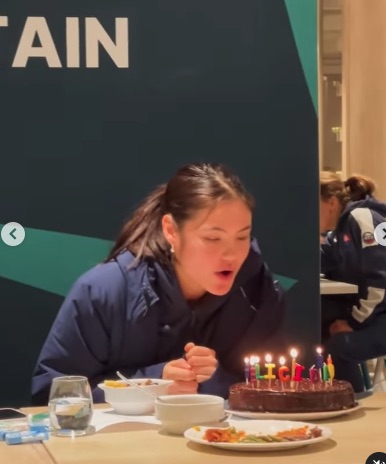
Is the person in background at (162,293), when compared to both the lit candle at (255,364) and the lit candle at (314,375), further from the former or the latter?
the lit candle at (314,375)

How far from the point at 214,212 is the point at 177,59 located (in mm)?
706

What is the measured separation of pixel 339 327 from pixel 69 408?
2.52 m

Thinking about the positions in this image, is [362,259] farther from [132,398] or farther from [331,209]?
[132,398]

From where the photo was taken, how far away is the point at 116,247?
2.74 m

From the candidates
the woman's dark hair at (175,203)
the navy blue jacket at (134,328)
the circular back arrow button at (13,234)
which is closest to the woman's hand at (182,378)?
the navy blue jacket at (134,328)

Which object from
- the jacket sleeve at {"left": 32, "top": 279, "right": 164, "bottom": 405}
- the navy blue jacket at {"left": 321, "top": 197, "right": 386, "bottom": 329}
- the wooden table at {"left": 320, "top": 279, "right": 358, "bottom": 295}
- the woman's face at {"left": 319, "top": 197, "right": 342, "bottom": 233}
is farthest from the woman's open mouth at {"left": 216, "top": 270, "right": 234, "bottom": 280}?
the woman's face at {"left": 319, "top": 197, "right": 342, "bottom": 233}

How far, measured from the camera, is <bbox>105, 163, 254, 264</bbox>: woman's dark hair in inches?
101

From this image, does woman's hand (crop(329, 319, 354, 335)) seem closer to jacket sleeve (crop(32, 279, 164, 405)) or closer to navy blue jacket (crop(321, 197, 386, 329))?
navy blue jacket (crop(321, 197, 386, 329))

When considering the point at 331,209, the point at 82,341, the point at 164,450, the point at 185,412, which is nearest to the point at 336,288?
the point at 331,209

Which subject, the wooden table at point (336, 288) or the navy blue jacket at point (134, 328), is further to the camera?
the wooden table at point (336, 288)

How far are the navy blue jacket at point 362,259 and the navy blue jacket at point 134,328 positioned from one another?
4.96 feet

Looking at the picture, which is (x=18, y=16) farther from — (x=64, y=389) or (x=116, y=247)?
(x=64, y=389)

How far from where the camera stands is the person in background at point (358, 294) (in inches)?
165

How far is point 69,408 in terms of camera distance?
74.9 inches
